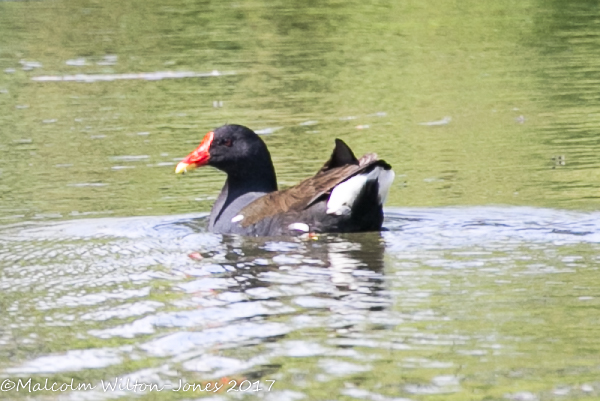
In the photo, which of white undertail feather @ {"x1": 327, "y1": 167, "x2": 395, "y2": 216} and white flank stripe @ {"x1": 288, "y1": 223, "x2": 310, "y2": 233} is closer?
white undertail feather @ {"x1": 327, "y1": 167, "x2": 395, "y2": 216}

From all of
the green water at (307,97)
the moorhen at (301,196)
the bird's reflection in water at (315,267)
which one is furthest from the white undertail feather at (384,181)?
the green water at (307,97)

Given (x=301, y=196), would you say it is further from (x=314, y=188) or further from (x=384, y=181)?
(x=384, y=181)

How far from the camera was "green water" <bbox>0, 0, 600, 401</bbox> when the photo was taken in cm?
558

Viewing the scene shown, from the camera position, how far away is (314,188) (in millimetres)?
8734

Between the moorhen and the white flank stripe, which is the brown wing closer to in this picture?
the moorhen

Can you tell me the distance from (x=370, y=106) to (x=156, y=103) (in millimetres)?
2726

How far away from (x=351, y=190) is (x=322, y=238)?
423 mm

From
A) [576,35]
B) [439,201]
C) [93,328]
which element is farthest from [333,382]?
[576,35]

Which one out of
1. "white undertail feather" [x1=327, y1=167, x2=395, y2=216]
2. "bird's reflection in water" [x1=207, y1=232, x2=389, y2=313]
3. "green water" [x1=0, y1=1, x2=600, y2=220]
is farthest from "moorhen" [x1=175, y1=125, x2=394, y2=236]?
"green water" [x1=0, y1=1, x2=600, y2=220]

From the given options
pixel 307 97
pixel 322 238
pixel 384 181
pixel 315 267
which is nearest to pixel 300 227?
pixel 322 238

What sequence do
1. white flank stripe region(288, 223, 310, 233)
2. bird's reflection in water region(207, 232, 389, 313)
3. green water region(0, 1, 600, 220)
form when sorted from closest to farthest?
1. bird's reflection in water region(207, 232, 389, 313)
2. white flank stripe region(288, 223, 310, 233)
3. green water region(0, 1, 600, 220)

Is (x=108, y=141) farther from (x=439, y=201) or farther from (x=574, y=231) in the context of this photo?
(x=574, y=231)

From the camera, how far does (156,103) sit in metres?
15.2

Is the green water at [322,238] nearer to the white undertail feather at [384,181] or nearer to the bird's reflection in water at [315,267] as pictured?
the bird's reflection in water at [315,267]
